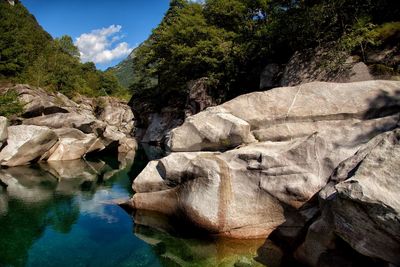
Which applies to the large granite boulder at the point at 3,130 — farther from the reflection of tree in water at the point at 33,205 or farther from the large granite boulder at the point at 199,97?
the large granite boulder at the point at 199,97

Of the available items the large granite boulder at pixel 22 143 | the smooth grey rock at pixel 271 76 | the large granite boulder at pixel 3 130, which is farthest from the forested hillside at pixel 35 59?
the smooth grey rock at pixel 271 76

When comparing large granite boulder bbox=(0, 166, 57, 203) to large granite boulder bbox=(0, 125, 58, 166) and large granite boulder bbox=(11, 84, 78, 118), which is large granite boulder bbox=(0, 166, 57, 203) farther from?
large granite boulder bbox=(11, 84, 78, 118)

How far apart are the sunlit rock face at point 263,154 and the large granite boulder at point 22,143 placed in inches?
663

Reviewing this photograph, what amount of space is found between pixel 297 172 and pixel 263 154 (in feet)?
5.10

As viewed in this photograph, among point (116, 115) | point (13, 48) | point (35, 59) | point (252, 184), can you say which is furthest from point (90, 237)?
point (35, 59)

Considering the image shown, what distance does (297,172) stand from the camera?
1209 centimetres

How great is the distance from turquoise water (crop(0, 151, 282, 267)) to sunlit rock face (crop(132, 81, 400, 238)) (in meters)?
1.01

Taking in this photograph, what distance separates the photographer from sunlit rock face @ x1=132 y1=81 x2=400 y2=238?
11.8 metres

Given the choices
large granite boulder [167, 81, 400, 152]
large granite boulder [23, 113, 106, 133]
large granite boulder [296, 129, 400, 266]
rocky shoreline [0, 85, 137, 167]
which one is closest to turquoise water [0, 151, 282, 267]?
large granite boulder [296, 129, 400, 266]

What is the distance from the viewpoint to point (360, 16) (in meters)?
21.8

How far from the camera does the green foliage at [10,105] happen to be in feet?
107

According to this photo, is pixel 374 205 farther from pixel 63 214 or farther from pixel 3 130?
pixel 3 130

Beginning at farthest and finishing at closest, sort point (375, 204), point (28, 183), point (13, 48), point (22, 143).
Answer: point (13, 48) → point (22, 143) → point (28, 183) → point (375, 204)

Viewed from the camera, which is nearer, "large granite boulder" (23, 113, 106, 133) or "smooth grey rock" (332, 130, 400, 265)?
"smooth grey rock" (332, 130, 400, 265)
